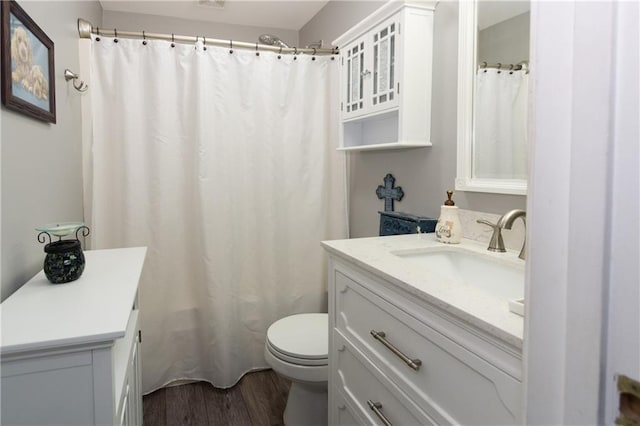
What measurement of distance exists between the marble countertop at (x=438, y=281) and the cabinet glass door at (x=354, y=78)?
74cm

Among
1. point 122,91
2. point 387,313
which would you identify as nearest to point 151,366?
point 122,91

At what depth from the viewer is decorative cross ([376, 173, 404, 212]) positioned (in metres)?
1.99

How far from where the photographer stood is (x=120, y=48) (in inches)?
81.5

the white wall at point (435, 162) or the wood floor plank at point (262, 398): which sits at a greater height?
the white wall at point (435, 162)

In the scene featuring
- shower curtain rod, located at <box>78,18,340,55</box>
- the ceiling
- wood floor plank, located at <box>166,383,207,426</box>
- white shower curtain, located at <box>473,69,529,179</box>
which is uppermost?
the ceiling

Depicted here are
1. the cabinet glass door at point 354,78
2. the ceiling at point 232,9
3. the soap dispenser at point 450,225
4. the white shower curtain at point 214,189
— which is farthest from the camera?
the ceiling at point 232,9

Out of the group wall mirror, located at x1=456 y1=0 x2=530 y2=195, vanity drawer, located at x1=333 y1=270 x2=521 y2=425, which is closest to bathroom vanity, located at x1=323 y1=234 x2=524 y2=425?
vanity drawer, located at x1=333 y1=270 x2=521 y2=425

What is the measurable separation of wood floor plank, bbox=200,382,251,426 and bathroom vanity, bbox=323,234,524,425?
681 millimetres

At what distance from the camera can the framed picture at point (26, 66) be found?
105 cm

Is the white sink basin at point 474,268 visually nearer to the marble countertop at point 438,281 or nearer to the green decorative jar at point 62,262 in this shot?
the marble countertop at point 438,281

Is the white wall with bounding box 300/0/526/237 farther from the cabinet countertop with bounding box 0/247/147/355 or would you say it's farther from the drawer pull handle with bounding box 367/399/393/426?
the cabinet countertop with bounding box 0/247/147/355

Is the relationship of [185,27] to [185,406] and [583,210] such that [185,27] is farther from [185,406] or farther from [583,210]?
[583,210]

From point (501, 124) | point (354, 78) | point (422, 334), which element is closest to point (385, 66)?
point (354, 78)

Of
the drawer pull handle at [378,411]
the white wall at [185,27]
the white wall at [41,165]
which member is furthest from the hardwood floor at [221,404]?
the white wall at [185,27]
